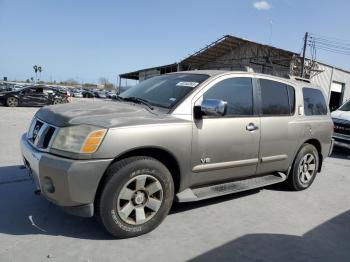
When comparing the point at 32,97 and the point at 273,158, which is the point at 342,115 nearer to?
the point at 273,158

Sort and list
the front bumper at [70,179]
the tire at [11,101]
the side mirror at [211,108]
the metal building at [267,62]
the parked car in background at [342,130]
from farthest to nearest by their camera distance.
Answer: the metal building at [267,62]
the tire at [11,101]
the parked car in background at [342,130]
the side mirror at [211,108]
the front bumper at [70,179]

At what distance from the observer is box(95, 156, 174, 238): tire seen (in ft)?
11.4

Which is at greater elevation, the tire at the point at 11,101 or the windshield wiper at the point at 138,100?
the windshield wiper at the point at 138,100

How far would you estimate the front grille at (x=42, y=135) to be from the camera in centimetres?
354

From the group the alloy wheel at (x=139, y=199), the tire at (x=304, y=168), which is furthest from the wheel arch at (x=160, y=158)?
the tire at (x=304, y=168)

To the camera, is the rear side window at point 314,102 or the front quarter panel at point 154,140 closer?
the front quarter panel at point 154,140

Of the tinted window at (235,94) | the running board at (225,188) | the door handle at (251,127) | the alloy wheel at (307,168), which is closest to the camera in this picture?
the running board at (225,188)

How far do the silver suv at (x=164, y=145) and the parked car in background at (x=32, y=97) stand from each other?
1794cm

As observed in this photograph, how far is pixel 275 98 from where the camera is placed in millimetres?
5262

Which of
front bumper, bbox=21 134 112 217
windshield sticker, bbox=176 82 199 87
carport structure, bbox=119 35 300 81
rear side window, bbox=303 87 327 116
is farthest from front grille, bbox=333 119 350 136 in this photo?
carport structure, bbox=119 35 300 81

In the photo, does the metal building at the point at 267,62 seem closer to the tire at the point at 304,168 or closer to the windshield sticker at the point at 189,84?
the tire at the point at 304,168

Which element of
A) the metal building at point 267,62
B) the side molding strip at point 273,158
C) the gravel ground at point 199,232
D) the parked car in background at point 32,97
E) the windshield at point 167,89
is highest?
the metal building at point 267,62

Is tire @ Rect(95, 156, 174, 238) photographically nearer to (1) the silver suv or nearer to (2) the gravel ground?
(1) the silver suv

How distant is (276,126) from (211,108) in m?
1.57
